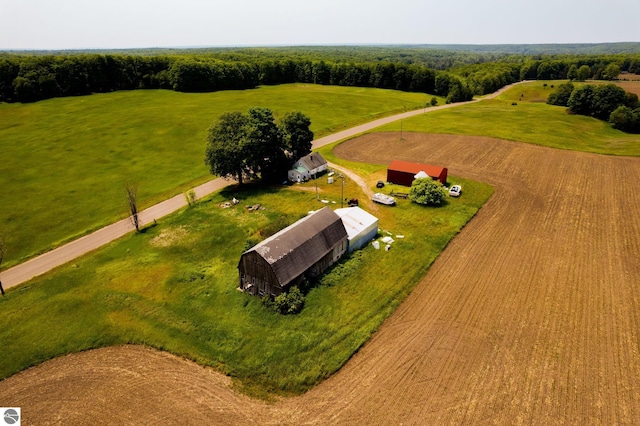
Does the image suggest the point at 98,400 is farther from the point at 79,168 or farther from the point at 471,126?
the point at 471,126

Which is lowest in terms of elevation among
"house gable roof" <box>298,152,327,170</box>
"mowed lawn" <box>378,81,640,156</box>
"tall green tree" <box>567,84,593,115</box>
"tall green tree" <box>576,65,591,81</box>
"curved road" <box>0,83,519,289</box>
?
"curved road" <box>0,83,519,289</box>

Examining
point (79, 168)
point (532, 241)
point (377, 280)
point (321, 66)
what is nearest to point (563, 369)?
point (377, 280)

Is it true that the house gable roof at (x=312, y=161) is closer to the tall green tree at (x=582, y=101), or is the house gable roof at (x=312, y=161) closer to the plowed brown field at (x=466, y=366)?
the plowed brown field at (x=466, y=366)

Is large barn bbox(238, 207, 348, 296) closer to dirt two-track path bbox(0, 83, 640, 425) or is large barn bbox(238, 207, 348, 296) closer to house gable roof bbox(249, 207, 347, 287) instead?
house gable roof bbox(249, 207, 347, 287)

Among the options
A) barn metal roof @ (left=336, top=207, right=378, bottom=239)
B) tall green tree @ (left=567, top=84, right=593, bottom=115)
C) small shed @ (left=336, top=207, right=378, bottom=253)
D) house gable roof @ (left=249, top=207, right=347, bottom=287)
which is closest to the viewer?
house gable roof @ (left=249, top=207, right=347, bottom=287)

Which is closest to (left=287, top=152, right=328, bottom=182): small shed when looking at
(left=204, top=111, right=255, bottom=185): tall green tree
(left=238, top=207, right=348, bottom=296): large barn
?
(left=204, top=111, right=255, bottom=185): tall green tree

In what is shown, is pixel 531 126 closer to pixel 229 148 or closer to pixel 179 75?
pixel 229 148

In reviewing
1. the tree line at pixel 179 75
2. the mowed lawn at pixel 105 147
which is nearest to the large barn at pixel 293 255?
the mowed lawn at pixel 105 147
